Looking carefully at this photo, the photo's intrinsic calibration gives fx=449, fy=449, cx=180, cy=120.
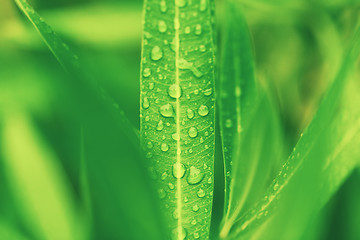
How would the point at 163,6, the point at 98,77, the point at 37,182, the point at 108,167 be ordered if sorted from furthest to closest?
the point at 37,182 → the point at 98,77 → the point at 163,6 → the point at 108,167

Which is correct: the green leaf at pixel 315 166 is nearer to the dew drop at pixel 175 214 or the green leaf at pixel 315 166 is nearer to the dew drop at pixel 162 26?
the dew drop at pixel 175 214

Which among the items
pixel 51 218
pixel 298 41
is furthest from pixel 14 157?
pixel 298 41

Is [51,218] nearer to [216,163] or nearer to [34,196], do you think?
[34,196]

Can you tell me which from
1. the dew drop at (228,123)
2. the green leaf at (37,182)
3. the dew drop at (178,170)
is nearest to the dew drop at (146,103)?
the dew drop at (178,170)

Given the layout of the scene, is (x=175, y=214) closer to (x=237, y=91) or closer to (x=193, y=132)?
(x=193, y=132)

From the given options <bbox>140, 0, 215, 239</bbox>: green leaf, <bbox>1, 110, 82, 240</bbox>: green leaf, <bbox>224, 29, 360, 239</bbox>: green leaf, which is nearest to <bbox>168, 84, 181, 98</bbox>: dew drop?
<bbox>140, 0, 215, 239</bbox>: green leaf

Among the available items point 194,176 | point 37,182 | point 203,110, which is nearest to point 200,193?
point 194,176
